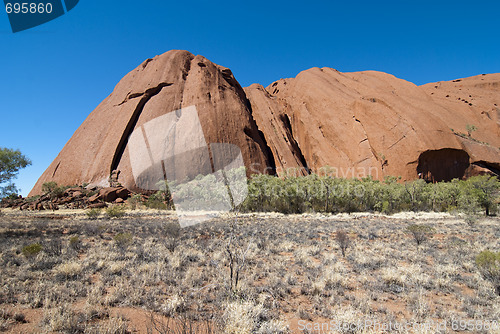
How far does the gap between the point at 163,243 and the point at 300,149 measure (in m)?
54.1

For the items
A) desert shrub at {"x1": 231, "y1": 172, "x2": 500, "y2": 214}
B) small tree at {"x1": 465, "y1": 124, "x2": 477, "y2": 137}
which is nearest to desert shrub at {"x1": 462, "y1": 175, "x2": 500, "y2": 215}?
desert shrub at {"x1": 231, "y1": 172, "x2": 500, "y2": 214}

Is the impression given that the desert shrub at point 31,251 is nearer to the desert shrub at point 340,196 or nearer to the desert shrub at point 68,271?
the desert shrub at point 68,271

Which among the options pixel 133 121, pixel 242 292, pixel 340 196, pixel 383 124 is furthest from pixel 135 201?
pixel 383 124

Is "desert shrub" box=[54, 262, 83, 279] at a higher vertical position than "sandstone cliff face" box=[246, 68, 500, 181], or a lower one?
lower

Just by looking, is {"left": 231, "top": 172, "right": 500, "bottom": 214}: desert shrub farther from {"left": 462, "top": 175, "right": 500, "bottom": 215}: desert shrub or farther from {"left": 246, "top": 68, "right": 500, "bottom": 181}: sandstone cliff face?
{"left": 246, "top": 68, "right": 500, "bottom": 181}: sandstone cliff face

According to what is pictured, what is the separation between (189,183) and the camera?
138ft

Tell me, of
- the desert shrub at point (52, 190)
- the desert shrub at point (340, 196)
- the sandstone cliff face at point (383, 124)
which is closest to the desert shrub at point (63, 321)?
the desert shrub at point (340, 196)

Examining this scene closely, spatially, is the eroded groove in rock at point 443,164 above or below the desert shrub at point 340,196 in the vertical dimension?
above

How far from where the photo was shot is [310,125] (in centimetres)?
A: 5862

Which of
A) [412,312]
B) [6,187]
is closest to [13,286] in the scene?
[412,312]

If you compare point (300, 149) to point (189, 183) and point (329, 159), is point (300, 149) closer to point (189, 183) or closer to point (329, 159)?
point (329, 159)

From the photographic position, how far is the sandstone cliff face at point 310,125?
45.2 metres

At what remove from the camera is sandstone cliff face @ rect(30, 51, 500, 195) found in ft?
148

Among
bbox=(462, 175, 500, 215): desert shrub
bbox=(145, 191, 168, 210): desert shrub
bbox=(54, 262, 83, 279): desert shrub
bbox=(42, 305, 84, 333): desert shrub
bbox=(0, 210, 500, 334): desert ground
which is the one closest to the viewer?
bbox=(42, 305, 84, 333): desert shrub
